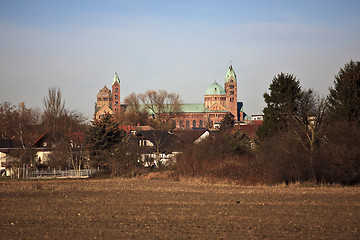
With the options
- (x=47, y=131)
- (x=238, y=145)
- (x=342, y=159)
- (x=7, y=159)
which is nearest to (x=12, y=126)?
(x=47, y=131)

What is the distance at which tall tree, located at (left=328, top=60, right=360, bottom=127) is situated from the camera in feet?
127

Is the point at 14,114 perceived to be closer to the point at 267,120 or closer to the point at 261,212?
the point at 267,120

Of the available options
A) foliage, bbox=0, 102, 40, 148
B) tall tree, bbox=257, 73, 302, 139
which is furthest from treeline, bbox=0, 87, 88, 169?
tall tree, bbox=257, 73, 302, 139

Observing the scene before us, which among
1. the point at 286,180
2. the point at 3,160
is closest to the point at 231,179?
the point at 286,180

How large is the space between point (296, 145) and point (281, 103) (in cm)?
905

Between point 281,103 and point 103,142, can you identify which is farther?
point 103,142

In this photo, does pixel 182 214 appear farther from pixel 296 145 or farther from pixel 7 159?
pixel 7 159

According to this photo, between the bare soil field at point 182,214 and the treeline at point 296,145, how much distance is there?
3268 mm

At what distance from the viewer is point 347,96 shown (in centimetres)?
3916

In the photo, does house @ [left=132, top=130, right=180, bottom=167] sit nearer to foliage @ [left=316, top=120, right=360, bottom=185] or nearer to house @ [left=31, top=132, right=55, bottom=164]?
house @ [left=31, top=132, right=55, bottom=164]

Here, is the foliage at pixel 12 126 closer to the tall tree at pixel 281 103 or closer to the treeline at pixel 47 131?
the treeline at pixel 47 131

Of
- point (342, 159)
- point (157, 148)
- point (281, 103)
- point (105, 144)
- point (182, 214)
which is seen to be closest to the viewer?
point (182, 214)

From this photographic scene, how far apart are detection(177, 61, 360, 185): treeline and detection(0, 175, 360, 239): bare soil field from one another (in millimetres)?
3268

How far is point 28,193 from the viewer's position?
30188 millimetres
